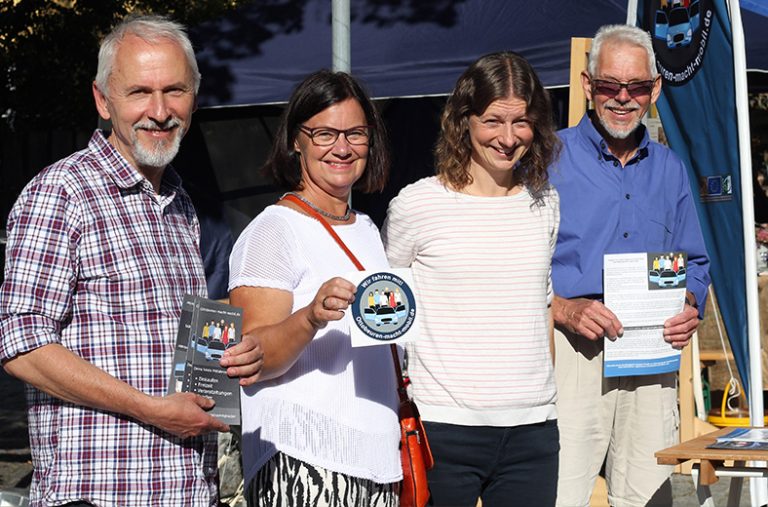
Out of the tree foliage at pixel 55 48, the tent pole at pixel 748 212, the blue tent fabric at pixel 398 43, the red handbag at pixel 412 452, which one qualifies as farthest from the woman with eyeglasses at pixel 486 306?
the tree foliage at pixel 55 48

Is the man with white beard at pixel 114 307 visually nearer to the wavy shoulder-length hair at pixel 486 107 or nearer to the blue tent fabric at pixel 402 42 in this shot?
the wavy shoulder-length hair at pixel 486 107

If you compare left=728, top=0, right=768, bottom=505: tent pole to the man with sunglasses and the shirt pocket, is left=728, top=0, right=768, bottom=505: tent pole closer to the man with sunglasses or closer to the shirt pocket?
the man with sunglasses

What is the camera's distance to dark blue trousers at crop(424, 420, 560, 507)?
134 inches

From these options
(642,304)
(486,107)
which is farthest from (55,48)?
(642,304)

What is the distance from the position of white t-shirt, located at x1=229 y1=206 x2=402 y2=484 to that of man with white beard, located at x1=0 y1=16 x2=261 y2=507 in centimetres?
18

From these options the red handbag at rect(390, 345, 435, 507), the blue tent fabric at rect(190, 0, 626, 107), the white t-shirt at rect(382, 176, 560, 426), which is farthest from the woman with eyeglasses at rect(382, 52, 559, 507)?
the blue tent fabric at rect(190, 0, 626, 107)

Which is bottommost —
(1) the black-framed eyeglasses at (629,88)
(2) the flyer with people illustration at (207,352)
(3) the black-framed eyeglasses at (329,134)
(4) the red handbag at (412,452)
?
(4) the red handbag at (412,452)

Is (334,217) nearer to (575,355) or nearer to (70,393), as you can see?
(70,393)

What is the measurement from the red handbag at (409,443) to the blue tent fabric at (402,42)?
4.19 meters

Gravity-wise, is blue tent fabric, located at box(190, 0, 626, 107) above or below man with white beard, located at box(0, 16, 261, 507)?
above

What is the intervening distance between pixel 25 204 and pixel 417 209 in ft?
4.46

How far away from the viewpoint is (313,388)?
9.48 ft

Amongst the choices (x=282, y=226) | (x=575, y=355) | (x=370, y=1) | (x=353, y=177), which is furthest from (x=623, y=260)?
(x=370, y=1)

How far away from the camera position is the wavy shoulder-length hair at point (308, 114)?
10.2ft
